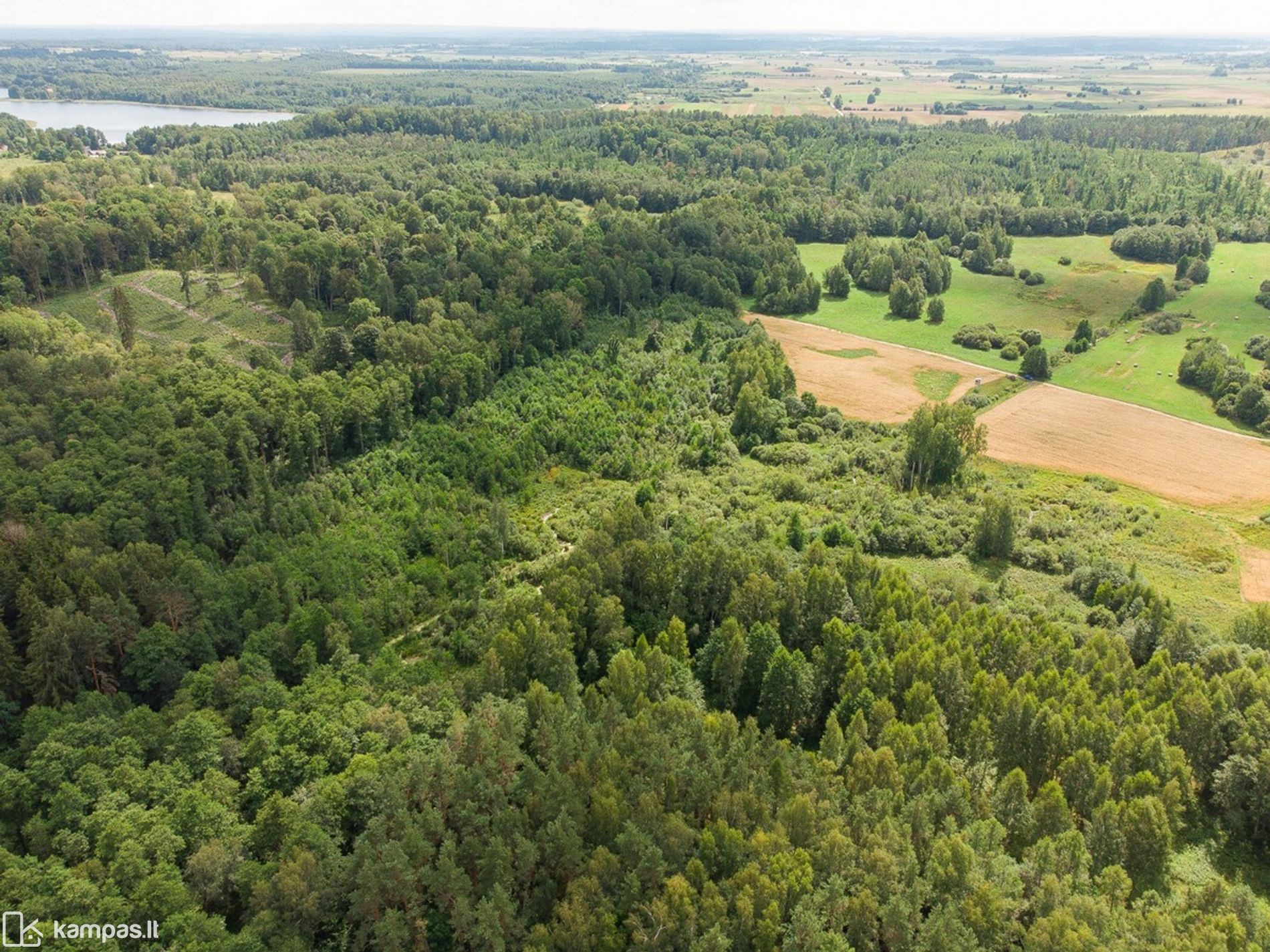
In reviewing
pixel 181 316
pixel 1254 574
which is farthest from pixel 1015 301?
pixel 181 316

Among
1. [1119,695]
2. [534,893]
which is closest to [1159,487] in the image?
[1119,695]

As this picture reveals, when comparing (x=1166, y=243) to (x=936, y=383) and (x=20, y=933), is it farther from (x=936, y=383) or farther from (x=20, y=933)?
(x=20, y=933)

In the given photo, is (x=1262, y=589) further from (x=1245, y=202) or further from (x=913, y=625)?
(x=1245, y=202)

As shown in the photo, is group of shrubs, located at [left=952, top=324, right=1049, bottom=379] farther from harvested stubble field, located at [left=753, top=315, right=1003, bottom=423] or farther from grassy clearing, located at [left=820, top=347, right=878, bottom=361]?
grassy clearing, located at [left=820, top=347, right=878, bottom=361]

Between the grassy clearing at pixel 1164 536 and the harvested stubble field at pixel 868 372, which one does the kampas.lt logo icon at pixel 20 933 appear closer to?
the grassy clearing at pixel 1164 536

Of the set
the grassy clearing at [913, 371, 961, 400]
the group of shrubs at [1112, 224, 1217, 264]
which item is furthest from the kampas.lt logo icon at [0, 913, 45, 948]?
the group of shrubs at [1112, 224, 1217, 264]

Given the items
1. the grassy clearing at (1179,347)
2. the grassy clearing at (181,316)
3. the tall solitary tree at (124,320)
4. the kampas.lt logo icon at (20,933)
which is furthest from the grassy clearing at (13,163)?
the grassy clearing at (1179,347)
